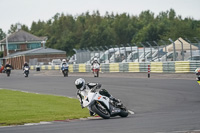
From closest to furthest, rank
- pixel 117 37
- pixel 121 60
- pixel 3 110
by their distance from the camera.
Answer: pixel 3 110 → pixel 121 60 → pixel 117 37

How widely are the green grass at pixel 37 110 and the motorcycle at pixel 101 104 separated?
1446 millimetres

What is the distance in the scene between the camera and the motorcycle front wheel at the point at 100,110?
13.9 metres

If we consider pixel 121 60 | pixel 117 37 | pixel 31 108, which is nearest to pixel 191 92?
pixel 31 108

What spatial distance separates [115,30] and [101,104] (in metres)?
124

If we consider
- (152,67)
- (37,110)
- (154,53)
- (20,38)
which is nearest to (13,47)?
(20,38)

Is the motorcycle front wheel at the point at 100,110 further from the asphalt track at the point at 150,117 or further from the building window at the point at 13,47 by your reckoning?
the building window at the point at 13,47

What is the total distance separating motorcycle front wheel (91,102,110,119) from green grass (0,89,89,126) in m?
1.53

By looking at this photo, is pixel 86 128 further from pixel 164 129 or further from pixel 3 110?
pixel 3 110

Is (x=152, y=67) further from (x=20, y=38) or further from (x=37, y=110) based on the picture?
(x=20, y=38)

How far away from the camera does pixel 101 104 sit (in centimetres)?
1398

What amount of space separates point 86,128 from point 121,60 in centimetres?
3724

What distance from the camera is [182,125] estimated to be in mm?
10875

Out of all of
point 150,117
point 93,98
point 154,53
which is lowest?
point 150,117

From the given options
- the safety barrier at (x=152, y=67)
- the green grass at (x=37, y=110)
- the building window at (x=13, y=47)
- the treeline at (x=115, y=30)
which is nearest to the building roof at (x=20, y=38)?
the building window at (x=13, y=47)
